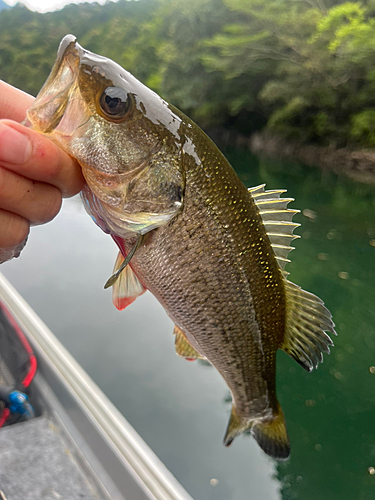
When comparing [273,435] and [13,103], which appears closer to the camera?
[13,103]

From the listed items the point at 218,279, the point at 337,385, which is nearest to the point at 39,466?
the point at 218,279

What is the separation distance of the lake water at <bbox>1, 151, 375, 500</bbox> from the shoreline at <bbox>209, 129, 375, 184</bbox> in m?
9.45

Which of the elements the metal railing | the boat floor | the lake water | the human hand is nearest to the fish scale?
the human hand

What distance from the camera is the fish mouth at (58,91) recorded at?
849 mm

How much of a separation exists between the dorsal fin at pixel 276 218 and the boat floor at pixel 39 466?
161 cm

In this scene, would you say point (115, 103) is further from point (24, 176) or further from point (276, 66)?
point (276, 66)

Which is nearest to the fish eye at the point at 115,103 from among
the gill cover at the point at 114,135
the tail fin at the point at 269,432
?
the gill cover at the point at 114,135

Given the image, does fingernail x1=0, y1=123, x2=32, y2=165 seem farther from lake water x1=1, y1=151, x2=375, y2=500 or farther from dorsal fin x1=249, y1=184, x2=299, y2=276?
lake water x1=1, y1=151, x2=375, y2=500

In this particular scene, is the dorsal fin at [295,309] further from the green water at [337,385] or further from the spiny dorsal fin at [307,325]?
the green water at [337,385]

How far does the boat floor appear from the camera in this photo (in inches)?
76.7

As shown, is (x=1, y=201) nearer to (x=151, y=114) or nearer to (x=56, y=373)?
(x=151, y=114)

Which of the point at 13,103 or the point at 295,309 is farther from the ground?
the point at 13,103

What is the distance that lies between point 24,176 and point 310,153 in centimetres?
1906

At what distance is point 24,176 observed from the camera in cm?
87
